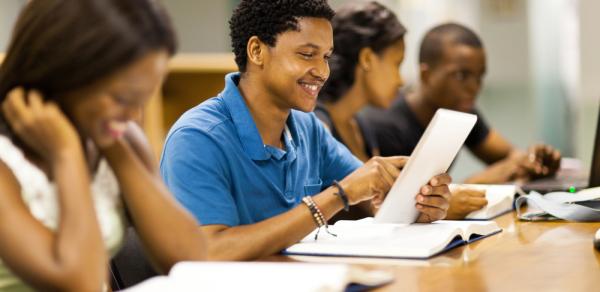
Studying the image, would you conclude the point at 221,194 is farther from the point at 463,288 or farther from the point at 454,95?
the point at 454,95

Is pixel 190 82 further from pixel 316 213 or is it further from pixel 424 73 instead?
pixel 316 213

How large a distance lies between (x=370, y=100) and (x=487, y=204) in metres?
0.94

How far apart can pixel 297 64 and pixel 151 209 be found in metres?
0.66

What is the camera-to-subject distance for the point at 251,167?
6.66 feet

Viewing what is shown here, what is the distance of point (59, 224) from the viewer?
1.34 metres

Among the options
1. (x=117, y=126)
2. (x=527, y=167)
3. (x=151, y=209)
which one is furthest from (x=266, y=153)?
(x=527, y=167)

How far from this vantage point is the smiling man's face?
82.7 inches

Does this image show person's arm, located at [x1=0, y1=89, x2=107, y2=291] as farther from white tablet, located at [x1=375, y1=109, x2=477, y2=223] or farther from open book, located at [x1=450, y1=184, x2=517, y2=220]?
open book, located at [x1=450, y1=184, x2=517, y2=220]

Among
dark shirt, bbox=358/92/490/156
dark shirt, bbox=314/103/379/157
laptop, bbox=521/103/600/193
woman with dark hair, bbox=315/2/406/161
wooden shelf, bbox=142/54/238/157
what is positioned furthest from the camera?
wooden shelf, bbox=142/54/238/157

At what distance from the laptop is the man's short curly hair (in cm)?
99

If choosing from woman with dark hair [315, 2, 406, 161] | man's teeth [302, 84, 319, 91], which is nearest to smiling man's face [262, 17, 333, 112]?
man's teeth [302, 84, 319, 91]

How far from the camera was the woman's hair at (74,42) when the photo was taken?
1.34 meters

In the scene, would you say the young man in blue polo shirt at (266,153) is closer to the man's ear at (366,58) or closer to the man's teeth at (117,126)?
the man's teeth at (117,126)

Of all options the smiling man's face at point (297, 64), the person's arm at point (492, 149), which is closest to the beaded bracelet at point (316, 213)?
the smiling man's face at point (297, 64)
